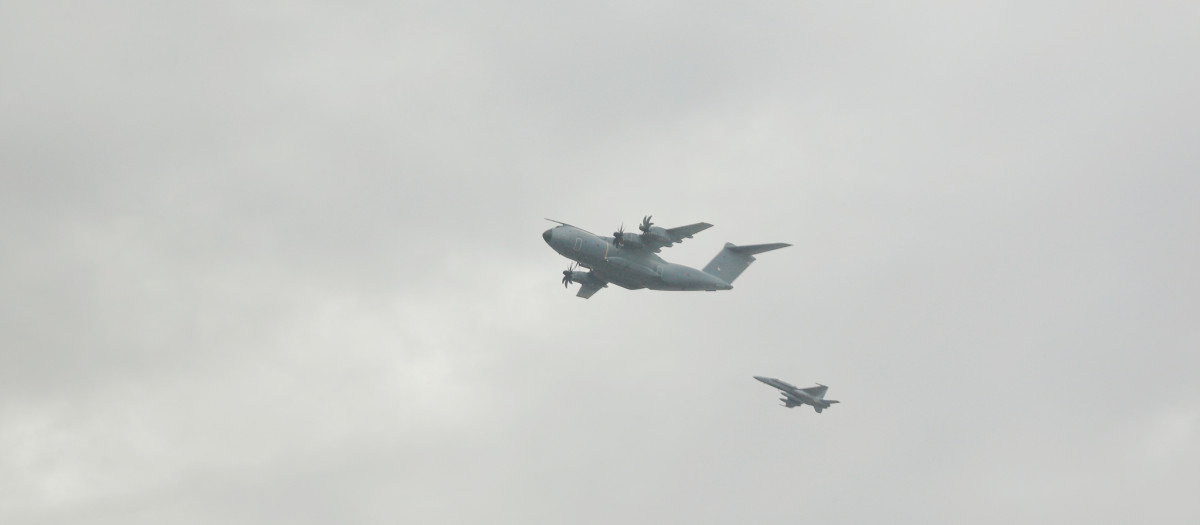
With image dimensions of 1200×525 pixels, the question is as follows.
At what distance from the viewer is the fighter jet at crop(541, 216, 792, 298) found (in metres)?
63.6

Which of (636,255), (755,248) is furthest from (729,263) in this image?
(636,255)

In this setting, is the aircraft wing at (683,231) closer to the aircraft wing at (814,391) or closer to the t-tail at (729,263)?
the t-tail at (729,263)

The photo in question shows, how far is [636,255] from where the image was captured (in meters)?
65.2

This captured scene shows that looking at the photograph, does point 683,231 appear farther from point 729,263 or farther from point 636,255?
point 729,263

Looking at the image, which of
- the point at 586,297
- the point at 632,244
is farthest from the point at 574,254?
the point at 586,297

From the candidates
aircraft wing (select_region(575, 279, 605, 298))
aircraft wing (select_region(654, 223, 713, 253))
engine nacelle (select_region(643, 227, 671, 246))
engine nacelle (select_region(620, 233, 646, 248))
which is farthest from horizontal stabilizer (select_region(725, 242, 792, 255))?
aircraft wing (select_region(575, 279, 605, 298))

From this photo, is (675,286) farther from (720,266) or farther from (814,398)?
(814,398)

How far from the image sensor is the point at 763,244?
217 ft

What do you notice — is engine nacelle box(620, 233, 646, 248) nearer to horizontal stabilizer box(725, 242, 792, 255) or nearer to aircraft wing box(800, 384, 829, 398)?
horizontal stabilizer box(725, 242, 792, 255)

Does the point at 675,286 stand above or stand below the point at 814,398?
above

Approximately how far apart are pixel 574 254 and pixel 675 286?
23.2 feet

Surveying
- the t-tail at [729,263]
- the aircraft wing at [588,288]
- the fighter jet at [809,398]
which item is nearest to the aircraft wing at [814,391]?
the fighter jet at [809,398]

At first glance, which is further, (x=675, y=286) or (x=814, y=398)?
(x=814, y=398)

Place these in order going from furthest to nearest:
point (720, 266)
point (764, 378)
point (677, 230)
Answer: point (764, 378) < point (720, 266) < point (677, 230)
